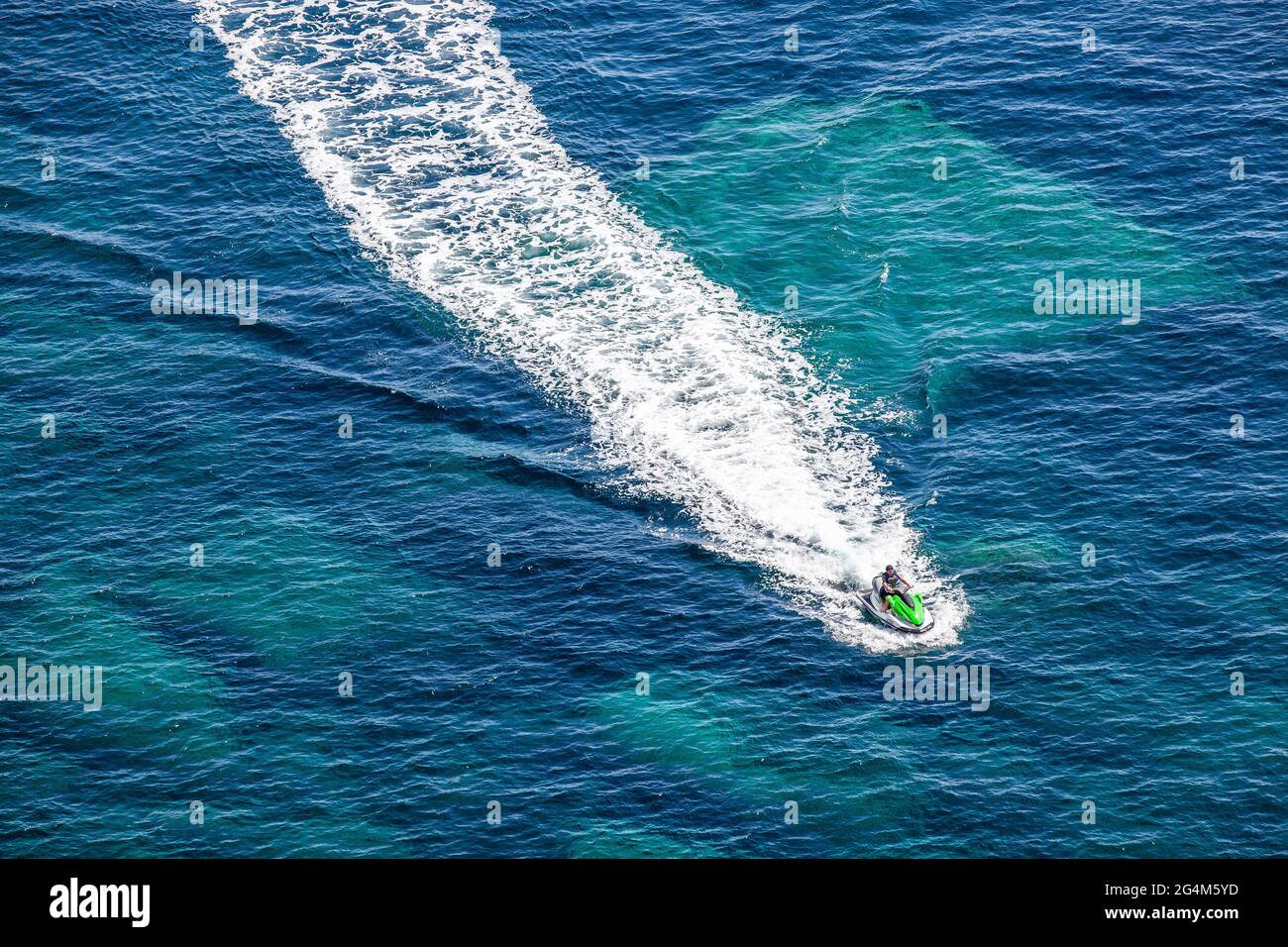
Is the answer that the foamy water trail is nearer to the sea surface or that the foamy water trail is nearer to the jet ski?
the sea surface

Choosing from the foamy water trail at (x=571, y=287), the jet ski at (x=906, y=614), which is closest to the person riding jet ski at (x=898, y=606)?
the jet ski at (x=906, y=614)

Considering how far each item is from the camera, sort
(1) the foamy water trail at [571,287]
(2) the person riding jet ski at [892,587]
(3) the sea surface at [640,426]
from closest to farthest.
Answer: (3) the sea surface at [640,426] → (2) the person riding jet ski at [892,587] → (1) the foamy water trail at [571,287]

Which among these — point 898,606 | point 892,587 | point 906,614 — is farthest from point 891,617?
point 892,587

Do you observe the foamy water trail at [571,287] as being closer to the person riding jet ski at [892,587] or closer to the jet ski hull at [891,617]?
the jet ski hull at [891,617]

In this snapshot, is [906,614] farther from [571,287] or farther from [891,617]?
[571,287]

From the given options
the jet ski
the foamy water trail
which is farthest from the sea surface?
the jet ski
